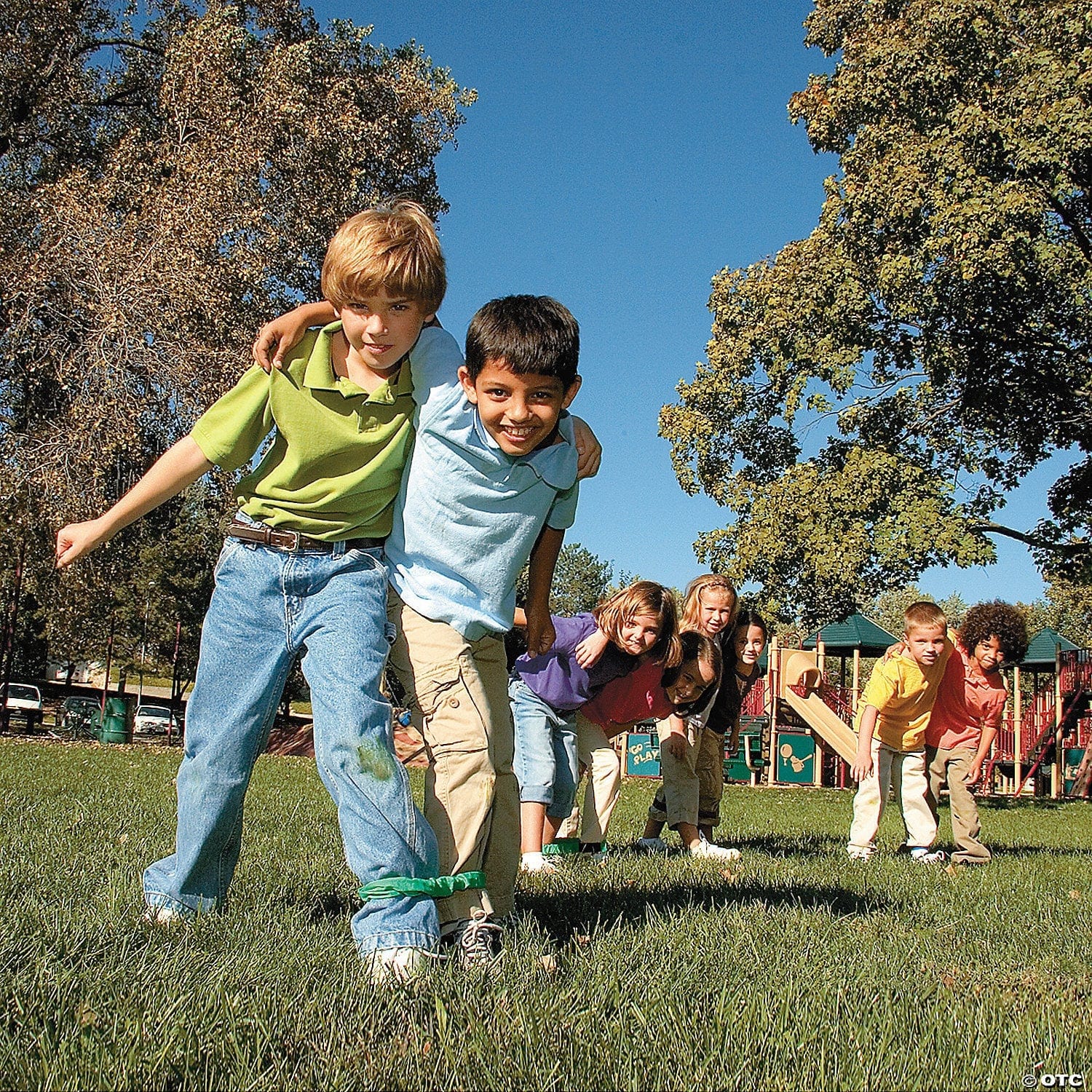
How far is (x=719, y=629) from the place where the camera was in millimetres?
6562

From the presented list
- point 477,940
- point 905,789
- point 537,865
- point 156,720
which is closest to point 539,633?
point 477,940

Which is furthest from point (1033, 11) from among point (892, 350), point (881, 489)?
point (881, 489)

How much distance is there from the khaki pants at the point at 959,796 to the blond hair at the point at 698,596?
2105mm

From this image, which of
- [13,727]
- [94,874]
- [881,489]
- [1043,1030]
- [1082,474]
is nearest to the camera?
[1043,1030]

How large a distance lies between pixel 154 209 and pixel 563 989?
17.8 m

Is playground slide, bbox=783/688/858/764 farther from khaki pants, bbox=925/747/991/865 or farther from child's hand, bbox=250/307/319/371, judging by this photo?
child's hand, bbox=250/307/319/371

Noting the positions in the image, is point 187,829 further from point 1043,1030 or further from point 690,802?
point 690,802

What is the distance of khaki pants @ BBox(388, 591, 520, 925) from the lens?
3037mm

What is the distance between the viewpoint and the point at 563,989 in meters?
2.60

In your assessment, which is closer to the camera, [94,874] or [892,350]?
[94,874]

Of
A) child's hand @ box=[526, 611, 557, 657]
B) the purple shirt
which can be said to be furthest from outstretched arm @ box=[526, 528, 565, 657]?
the purple shirt

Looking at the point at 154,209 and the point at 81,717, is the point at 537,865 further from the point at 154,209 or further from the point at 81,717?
the point at 81,717

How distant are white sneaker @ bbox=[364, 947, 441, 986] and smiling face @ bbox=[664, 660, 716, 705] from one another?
3.42 metres

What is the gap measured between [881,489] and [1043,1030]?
56.4 ft
